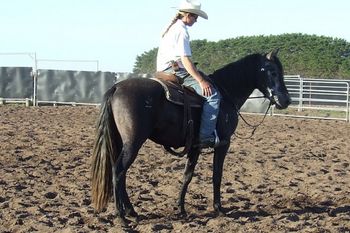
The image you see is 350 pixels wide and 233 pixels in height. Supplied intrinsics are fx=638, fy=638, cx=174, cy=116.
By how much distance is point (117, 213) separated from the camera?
6.21 m

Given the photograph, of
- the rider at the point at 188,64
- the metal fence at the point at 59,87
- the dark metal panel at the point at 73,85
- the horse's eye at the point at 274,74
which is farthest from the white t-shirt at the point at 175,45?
the dark metal panel at the point at 73,85

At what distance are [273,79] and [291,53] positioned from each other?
41278 mm

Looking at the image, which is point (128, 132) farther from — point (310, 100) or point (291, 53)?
point (291, 53)

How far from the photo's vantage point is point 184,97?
256 inches

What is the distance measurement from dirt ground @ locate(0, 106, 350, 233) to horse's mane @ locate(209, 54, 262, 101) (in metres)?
1.36

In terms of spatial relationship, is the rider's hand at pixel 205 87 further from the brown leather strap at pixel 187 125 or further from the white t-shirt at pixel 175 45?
the white t-shirt at pixel 175 45

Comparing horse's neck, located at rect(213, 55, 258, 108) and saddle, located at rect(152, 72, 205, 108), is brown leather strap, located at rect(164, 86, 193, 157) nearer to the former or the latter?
saddle, located at rect(152, 72, 205, 108)

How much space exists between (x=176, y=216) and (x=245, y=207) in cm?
97

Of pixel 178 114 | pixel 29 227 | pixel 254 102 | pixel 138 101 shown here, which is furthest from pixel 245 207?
pixel 254 102

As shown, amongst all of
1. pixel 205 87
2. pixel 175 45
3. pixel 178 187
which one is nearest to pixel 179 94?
pixel 205 87

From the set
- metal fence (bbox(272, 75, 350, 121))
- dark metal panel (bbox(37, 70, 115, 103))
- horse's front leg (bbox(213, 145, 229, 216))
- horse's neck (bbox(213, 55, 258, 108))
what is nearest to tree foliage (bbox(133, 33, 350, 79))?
metal fence (bbox(272, 75, 350, 121))

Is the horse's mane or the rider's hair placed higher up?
the rider's hair

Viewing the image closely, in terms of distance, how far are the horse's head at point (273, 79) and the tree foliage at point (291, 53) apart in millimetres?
32076

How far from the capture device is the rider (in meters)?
6.57
